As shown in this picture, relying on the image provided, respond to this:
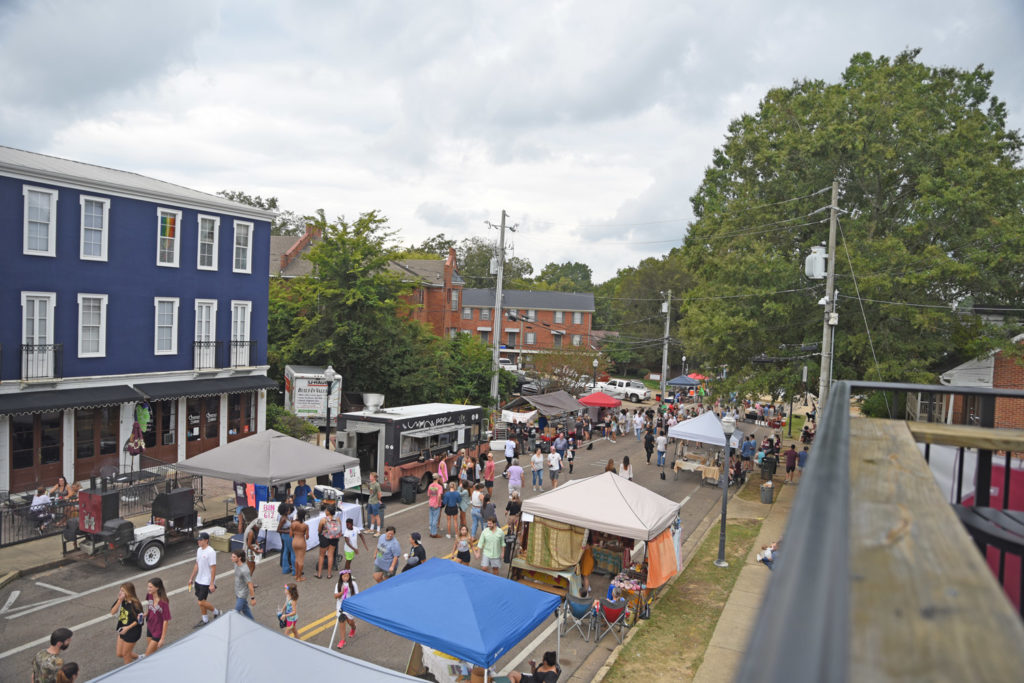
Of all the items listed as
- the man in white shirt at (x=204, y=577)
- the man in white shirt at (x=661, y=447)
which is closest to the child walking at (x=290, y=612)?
the man in white shirt at (x=204, y=577)

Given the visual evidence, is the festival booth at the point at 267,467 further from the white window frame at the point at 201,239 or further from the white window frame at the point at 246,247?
the white window frame at the point at 246,247

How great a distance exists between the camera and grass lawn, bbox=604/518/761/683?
37.9 feet

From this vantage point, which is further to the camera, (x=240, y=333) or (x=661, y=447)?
(x=240, y=333)

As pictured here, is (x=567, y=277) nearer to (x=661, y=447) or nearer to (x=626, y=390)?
(x=626, y=390)

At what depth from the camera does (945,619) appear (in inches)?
42.3

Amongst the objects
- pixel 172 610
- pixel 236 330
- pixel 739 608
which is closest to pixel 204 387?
pixel 236 330

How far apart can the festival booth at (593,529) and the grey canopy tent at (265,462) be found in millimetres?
6047

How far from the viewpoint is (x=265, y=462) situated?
56.5 ft

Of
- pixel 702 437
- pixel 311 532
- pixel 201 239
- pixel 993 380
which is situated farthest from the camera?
pixel 201 239

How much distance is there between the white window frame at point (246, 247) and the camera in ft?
94.4

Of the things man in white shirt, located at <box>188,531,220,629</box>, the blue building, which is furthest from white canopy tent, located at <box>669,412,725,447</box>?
man in white shirt, located at <box>188,531,220,629</box>

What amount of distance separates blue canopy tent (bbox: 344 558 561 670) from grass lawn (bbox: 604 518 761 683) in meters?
2.75

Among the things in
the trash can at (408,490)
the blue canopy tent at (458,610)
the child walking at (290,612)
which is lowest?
the trash can at (408,490)

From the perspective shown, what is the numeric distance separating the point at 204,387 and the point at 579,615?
19919 mm
